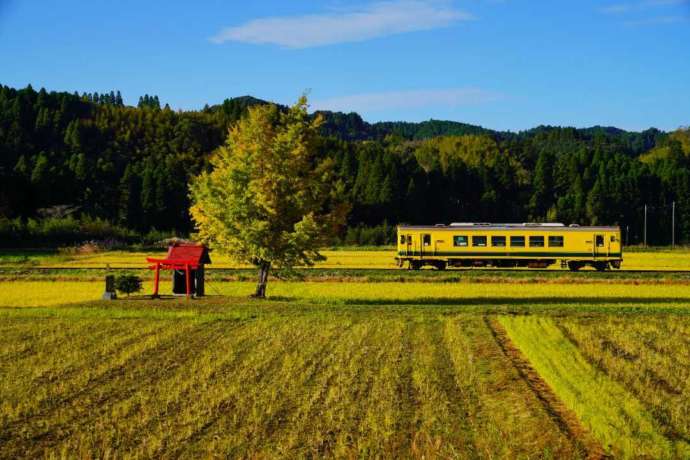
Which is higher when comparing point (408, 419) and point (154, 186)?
point (154, 186)

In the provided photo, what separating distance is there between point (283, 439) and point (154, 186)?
108 metres

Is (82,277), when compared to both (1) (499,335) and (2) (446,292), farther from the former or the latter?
(1) (499,335)

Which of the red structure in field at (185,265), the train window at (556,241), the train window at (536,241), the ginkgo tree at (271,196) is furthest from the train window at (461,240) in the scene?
the red structure in field at (185,265)

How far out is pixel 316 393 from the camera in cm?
1644

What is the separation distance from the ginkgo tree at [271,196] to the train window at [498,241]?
20.3 meters

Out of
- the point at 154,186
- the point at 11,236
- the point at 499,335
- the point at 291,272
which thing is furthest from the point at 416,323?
the point at 154,186

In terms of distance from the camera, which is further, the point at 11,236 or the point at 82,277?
the point at 11,236

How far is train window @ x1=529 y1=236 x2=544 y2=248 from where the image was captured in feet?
175

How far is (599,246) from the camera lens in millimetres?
52719

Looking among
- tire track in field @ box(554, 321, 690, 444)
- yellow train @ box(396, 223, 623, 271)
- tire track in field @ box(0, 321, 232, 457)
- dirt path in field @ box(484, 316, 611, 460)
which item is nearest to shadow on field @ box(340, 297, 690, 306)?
tire track in field @ box(554, 321, 690, 444)

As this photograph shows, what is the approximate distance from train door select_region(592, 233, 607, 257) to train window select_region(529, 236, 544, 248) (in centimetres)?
332

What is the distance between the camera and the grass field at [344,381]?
13.1m

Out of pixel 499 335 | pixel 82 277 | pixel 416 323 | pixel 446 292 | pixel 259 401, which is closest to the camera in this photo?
pixel 259 401

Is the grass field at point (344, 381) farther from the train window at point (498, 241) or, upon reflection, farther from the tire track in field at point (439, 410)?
the train window at point (498, 241)
